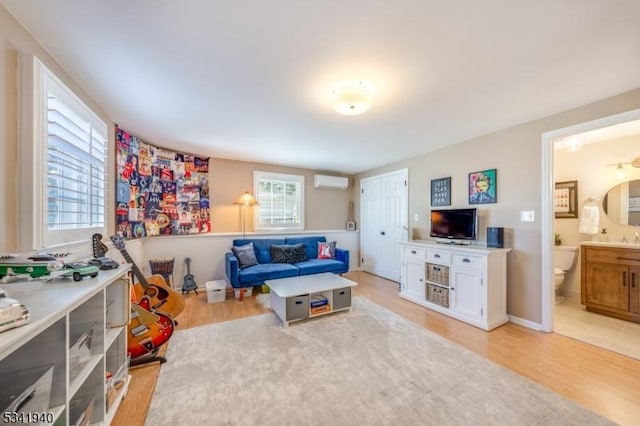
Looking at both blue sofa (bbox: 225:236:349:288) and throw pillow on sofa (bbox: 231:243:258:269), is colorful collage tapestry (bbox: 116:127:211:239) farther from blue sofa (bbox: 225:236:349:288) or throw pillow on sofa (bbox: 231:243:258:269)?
blue sofa (bbox: 225:236:349:288)

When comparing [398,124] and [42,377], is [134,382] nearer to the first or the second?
[42,377]

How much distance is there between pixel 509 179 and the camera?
2.88 metres

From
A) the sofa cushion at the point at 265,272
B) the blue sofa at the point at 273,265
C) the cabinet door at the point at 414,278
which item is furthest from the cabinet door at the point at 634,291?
the sofa cushion at the point at 265,272

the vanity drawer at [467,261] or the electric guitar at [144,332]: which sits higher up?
the vanity drawer at [467,261]

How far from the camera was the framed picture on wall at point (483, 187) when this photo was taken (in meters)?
3.01

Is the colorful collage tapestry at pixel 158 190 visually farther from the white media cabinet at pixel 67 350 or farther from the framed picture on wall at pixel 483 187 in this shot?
the framed picture on wall at pixel 483 187

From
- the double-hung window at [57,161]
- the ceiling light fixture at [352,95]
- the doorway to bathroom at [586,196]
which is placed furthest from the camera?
the doorway to bathroom at [586,196]

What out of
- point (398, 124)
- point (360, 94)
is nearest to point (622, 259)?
point (398, 124)

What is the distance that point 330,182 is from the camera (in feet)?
17.3

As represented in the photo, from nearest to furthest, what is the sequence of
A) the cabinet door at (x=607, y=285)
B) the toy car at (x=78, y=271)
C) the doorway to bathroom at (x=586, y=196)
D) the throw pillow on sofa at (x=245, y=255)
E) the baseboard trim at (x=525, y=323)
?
1. the toy car at (x=78, y=271)
2. the doorway to bathroom at (x=586, y=196)
3. the baseboard trim at (x=525, y=323)
4. the cabinet door at (x=607, y=285)
5. the throw pillow on sofa at (x=245, y=255)

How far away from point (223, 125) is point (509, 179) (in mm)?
3415

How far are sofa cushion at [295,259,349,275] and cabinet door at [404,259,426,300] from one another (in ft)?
3.54

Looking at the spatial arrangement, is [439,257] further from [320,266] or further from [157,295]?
[157,295]

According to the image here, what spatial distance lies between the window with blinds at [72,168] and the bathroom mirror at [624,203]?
5.89m
